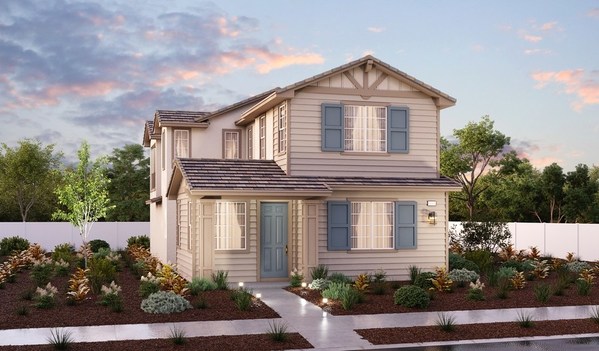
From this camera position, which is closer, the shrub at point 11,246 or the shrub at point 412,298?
the shrub at point 412,298

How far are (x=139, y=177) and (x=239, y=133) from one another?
3544cm

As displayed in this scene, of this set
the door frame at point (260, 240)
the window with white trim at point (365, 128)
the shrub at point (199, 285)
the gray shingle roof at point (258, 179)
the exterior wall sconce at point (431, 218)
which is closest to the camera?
the shrub at point (199, 285)

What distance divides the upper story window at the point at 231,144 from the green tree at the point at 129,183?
32.2 metres

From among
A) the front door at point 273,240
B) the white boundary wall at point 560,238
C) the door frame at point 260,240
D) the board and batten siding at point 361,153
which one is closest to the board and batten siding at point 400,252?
the board and batten siding at point 361,153

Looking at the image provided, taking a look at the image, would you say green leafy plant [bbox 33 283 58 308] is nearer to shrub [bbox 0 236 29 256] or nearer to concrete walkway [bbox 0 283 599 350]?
concrete walkway [bbox 0 283 599 350]

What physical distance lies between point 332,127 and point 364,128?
115 centimetres

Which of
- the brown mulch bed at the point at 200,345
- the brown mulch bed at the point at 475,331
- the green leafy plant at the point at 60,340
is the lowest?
the brown mulch bed at the point at 475,331

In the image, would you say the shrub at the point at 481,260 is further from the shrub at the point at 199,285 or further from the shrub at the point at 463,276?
the shrub at the point at 199,285

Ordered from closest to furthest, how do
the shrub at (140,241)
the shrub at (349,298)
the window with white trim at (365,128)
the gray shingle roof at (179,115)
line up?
the shrub at (349,298) < the window with white trim at (365,128) < the gray shingle roof at (179,115) < the shrub at (140,241)

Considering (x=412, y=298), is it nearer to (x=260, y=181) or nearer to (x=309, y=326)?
(x=309, y=326)

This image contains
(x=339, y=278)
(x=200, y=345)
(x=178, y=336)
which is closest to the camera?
(x=200, y=345)

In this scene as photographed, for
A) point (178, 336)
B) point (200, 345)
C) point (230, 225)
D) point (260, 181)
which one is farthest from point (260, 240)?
point (200, 345)

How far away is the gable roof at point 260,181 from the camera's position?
20406mm

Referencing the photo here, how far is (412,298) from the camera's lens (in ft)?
54.6
